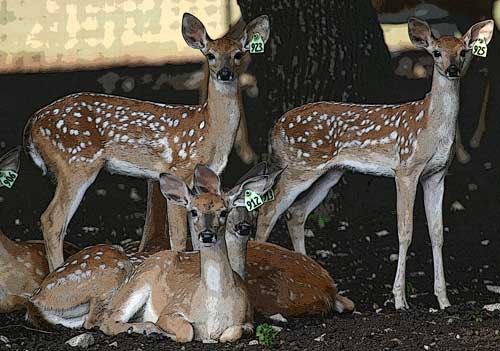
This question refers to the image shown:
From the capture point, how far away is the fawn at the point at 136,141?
6.99 metres

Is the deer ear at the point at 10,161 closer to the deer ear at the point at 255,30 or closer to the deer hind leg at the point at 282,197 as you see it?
A: the deer ear at the point at 255,30

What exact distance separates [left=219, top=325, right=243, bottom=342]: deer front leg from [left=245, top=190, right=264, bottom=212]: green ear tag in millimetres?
571

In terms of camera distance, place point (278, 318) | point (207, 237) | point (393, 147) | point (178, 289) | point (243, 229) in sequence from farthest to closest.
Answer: point (393, 147) → point (278, 318) → point (243, 229) → point (178, 289) → point (207, 237)

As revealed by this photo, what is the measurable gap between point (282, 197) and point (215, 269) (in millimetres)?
1488

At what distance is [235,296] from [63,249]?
4.97 ft

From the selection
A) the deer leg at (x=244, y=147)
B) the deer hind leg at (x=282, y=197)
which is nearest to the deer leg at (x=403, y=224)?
the deer hind leg at (x=282, y=197)

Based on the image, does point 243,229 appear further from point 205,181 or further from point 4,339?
point 4,339

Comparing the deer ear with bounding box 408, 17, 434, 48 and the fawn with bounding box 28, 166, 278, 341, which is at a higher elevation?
the deer ear with bounding box 408, 17, 434, 48

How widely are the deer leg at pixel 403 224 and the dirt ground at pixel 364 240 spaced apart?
111 millimetres

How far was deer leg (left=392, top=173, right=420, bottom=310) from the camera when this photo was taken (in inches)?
271

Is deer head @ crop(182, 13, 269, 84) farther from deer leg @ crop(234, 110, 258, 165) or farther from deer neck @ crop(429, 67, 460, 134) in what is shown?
deer leg @ crop(234, 110, 258, 165)

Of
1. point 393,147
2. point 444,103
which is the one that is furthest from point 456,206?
point 444,103

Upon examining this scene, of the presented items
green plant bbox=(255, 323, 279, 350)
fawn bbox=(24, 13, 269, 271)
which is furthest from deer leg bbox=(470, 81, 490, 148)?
green plant bbox=(255, 323, 279, 350)

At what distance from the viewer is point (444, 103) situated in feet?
22.4
